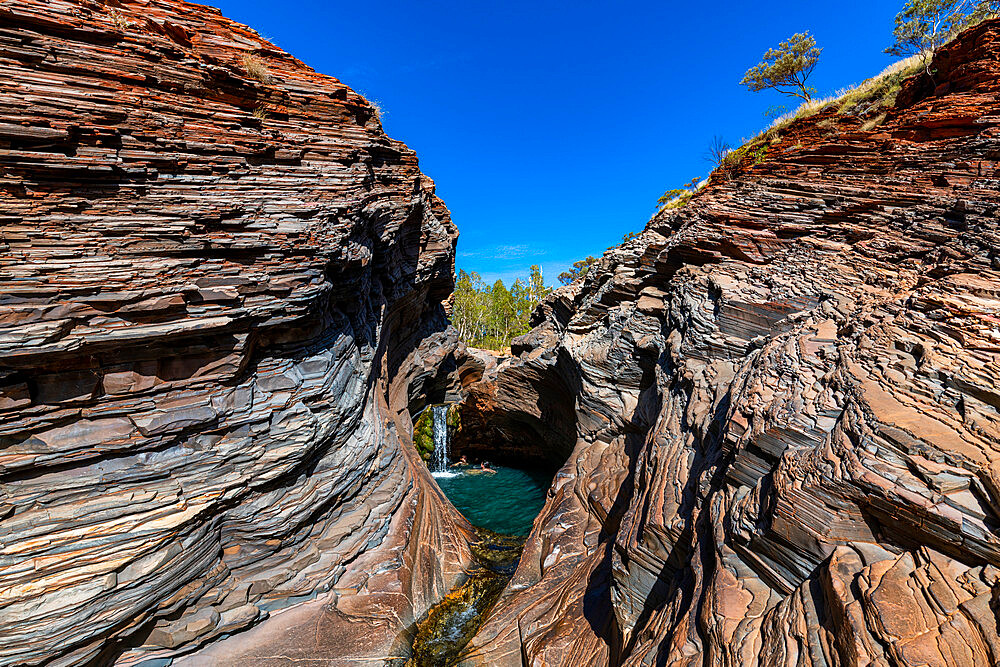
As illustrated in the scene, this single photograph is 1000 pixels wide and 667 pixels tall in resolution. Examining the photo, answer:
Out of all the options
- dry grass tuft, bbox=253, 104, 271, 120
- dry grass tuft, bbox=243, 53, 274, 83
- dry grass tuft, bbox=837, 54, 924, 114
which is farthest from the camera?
dry grass tuft, bbox=837, 54, 924, 114

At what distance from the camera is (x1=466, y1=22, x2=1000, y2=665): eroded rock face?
15.9ft

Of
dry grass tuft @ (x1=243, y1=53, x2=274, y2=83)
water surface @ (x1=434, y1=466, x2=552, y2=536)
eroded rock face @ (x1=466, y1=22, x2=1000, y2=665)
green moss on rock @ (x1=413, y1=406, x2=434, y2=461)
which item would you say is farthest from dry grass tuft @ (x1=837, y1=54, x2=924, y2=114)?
green moss on rock @ (x1=413, y1=406, x2=434, y2=461)

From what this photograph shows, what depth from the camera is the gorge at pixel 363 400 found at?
18.5ft

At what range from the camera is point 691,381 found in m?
11.6

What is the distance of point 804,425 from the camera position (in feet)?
22.8

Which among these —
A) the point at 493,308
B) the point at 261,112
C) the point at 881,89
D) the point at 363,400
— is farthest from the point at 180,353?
the point at 493,308

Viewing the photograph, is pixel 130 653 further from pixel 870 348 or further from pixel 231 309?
pixel 870 348

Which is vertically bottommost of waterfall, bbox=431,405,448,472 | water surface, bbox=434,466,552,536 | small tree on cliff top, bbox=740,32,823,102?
water surface, bbox=434,466,552,536

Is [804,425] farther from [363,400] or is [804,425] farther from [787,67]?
[787,67]

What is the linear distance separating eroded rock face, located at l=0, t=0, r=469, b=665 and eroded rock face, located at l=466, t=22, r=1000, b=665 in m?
5.42

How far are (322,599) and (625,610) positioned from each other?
7.47 m

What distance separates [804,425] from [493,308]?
160 feet

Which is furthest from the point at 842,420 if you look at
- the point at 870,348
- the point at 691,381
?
the point at 691,381

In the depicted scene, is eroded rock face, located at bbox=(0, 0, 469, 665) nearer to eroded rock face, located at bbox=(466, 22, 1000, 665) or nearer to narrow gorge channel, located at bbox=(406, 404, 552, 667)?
narrow gorge channel, located at bbox=(406, 404, 552, 667)
